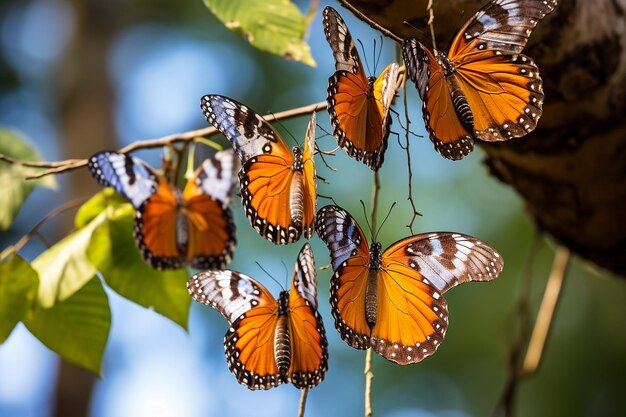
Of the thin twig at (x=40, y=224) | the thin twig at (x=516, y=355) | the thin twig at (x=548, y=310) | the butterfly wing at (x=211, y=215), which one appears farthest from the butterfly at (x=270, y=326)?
the thin twig at (x=548, y=310)

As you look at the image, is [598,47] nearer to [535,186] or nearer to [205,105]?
[535,186]

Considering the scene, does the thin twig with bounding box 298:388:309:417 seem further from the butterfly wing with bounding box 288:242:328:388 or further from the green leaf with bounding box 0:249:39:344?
the green leaf with bounding box 0:249:39:344

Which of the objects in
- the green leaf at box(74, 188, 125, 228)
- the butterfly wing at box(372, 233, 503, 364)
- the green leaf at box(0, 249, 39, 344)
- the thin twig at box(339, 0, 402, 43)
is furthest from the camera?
the green leaf at box(74, 188, 125, 228)

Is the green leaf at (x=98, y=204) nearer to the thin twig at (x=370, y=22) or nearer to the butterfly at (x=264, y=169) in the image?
the butterfly at (x=264, y=169)

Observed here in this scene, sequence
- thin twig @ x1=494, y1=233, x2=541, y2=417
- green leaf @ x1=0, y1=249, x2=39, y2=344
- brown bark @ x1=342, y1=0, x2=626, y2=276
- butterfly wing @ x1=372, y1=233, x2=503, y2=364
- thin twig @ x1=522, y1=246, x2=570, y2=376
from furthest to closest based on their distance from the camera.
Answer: thin twig @ x1=522, y1=246, x2=570, y2=376 → thin twig @ x1=494, y1=233, x2=541, y2=417 → green leaf @ x1=0, y1=249, x2=39, y2=344 → brown bark @ x1=342, y1=0, x2=626, y2=276 → butterfly wing @ x1=372, y1=233, x2=503, y2=364

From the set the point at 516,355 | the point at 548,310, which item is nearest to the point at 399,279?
the point at 516,355

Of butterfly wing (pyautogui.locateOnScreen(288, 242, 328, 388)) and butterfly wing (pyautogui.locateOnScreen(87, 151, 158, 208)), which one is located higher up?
butterfly wing (pyautogui.locateOnScreen(87, 151, 158, 208))

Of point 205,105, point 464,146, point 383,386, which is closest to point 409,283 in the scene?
point 464,146

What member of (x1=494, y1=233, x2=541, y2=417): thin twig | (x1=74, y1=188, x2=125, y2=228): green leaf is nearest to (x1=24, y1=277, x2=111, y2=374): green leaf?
(x1=74, y1=188, x2=125, y2=228): green leaf
